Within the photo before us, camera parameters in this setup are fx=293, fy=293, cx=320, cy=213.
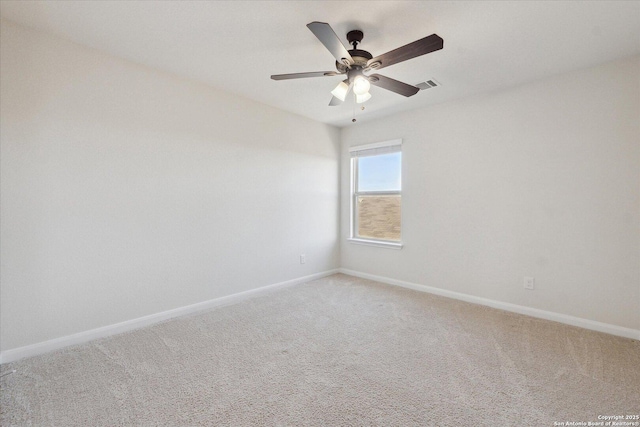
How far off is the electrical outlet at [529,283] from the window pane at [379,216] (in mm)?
1527

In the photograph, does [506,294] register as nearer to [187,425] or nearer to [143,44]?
[187,425]

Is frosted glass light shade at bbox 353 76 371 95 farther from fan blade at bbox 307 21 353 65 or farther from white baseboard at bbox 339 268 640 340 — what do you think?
white baseboard at bbox 339 268 640 340

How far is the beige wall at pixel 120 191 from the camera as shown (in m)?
2.15

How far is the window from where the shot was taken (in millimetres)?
4105

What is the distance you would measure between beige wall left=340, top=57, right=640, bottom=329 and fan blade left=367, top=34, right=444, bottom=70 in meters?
1.90

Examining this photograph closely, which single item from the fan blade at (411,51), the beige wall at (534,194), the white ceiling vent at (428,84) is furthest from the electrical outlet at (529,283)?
the fan blade at (411,51)

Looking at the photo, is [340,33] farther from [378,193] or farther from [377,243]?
[377,243]

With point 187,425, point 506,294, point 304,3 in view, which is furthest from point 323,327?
point 304,3

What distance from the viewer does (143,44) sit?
2357mm

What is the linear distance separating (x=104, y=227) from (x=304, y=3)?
2363 millimetres

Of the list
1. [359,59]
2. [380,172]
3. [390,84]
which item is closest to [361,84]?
[359,59]

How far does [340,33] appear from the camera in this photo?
217 centimetres

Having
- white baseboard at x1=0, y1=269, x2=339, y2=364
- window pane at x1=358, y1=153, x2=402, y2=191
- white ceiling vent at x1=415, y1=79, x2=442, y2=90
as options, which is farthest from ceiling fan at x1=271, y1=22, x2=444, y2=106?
white baseboard at x1=0, y1=269, x2=339, y2=364

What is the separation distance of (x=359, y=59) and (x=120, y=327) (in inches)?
117
